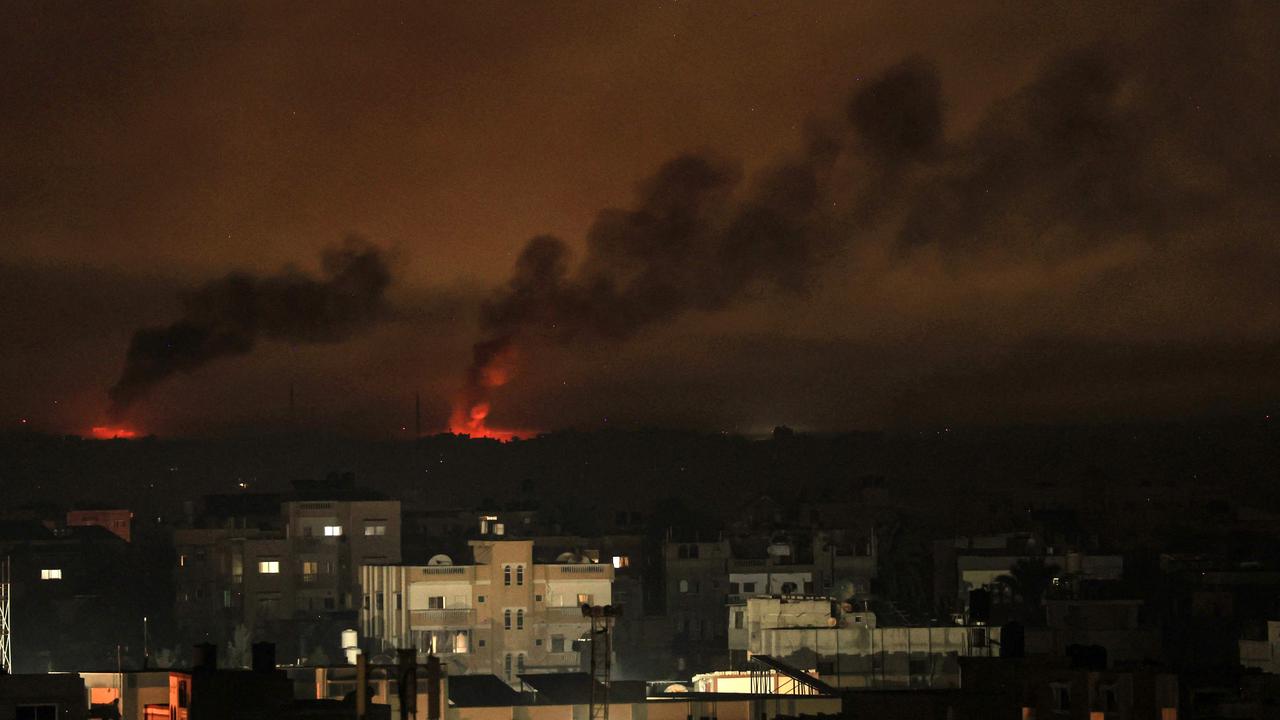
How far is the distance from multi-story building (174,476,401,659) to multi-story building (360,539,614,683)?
5.49 m

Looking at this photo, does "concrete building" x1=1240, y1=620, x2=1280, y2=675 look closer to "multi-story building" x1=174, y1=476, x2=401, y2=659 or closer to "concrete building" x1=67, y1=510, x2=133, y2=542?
"multi-story building" x1=174, y1=476, x2=401, y2=659

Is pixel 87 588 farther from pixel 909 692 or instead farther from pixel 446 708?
pixel 909 692

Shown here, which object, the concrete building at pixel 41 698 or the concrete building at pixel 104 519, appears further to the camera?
the concrete building at pixel 104 519

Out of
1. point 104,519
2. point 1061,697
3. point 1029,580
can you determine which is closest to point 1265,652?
point 1061,697

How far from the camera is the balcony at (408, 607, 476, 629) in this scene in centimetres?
5147

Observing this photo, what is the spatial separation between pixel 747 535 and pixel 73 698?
2085 inches

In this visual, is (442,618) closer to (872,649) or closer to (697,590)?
(872,649)

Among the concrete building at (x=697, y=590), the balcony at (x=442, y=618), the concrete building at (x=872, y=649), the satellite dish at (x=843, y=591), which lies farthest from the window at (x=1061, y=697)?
the concrete building at (x=697, y=590)

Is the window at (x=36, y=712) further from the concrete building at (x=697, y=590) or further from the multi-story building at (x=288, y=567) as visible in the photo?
the concrete building at (x=697, y=590)

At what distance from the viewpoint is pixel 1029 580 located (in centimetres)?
5609

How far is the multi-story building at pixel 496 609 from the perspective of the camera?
2026 inches

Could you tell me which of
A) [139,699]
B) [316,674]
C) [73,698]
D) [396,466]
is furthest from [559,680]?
[396,466]

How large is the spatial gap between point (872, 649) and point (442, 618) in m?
13.1

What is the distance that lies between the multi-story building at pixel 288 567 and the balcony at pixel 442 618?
5.53 meters
